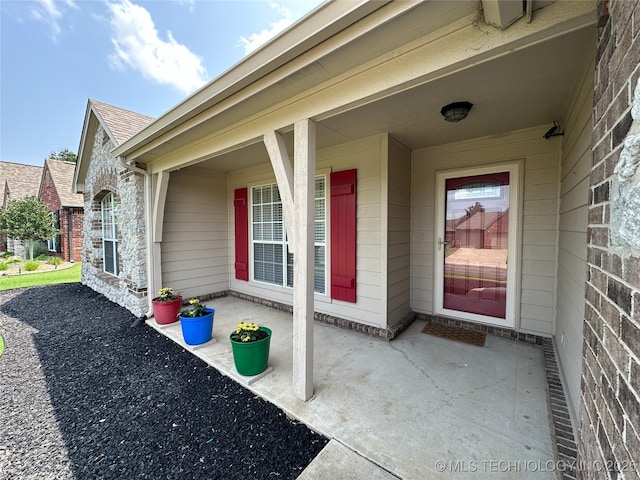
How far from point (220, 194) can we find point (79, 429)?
→ 4191mm

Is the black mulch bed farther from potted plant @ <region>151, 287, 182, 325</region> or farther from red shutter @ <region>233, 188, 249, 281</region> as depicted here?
red shutter @ <region>233, 188, 249, 281</region>

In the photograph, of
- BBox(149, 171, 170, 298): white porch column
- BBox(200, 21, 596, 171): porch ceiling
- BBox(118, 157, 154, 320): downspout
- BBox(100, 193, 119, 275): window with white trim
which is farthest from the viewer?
BBox(100, 193, 119, 275): window with white trim

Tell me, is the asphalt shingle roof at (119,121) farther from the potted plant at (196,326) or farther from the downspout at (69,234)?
the downspout at (69,234)

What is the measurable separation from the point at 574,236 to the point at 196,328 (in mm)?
3816

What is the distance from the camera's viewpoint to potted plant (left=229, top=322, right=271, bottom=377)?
96.1 inches

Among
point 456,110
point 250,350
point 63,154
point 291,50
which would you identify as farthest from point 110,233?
point 63,154

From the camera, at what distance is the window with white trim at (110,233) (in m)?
5.44

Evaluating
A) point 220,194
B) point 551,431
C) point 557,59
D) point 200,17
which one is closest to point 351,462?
point 551,431

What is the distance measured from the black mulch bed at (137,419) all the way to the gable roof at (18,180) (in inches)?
634

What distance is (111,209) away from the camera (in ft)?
18.2

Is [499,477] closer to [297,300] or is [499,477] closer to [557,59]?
[297,300]

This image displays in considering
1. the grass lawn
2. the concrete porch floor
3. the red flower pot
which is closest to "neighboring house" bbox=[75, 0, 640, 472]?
the concrete porch floor

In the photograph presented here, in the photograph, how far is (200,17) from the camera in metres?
7.45

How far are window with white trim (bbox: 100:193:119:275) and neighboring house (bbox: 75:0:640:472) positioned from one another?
0.45 feet
